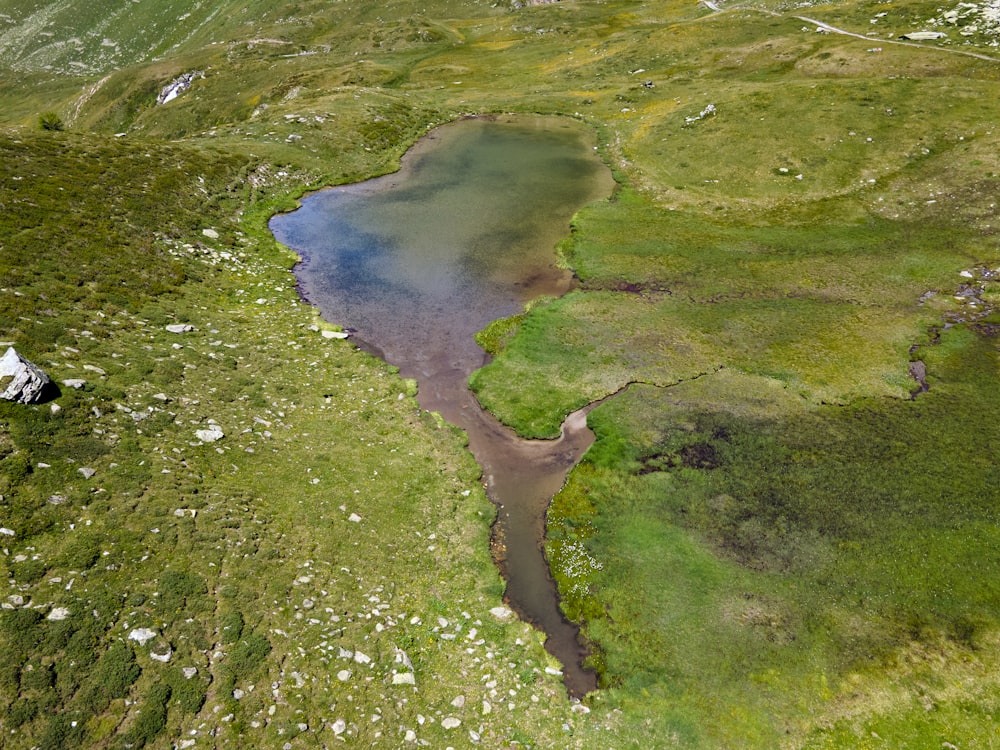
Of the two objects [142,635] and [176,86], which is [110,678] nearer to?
Result: [142,635]

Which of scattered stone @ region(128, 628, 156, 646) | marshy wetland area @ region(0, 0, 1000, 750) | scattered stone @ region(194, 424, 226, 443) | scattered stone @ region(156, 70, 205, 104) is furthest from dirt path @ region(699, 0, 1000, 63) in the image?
scattered stone @ region(156, 70, 205, 104)

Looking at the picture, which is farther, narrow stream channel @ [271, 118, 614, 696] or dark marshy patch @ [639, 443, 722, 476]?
dark marshy patch @ [639, 443, 722, 476]

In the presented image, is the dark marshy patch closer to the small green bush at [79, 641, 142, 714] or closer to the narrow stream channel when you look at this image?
the narrow stream channel

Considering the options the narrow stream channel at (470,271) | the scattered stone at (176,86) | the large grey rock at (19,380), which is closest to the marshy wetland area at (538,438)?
the large grey rock at (19,380)

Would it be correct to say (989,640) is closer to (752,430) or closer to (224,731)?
(752,430)

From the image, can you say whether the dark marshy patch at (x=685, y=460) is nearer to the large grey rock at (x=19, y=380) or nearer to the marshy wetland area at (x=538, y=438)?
the marshy wetland area at (x=538, y=438)
